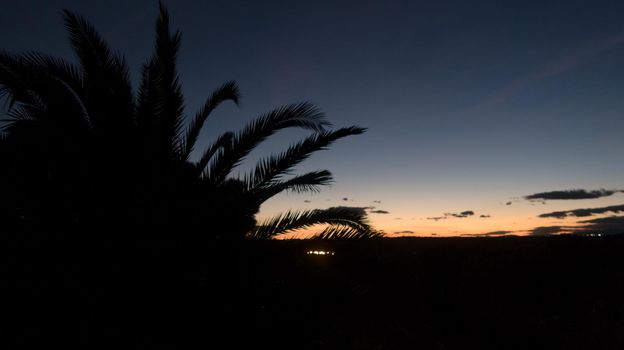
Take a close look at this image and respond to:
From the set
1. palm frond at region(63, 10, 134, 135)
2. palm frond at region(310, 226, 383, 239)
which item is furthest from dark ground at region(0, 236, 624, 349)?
palm frond at region(63, 10, 134, 135)

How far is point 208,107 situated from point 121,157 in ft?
7.88

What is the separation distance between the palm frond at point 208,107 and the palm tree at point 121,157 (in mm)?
132

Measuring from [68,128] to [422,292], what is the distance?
450 inches

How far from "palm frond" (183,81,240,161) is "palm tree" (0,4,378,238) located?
132 millimetres

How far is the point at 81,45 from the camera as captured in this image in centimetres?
555

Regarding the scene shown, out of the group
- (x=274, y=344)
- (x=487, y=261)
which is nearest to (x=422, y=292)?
(x=487, y=261)

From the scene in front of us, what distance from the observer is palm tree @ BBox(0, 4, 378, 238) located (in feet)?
15.1

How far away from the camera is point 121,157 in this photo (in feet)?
16.5

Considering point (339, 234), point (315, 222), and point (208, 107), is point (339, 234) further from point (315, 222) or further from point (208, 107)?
point (208, 107)

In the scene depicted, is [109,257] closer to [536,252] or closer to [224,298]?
[224,298]

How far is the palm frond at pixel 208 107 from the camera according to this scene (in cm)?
649

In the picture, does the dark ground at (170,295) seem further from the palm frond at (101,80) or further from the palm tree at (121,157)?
the palm frond at (101,80)

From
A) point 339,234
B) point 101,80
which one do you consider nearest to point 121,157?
point 101,80

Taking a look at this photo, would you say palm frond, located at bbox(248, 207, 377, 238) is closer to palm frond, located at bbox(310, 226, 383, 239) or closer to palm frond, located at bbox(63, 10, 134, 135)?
palm frond, located at bbox(310, 226, 383, 239)
